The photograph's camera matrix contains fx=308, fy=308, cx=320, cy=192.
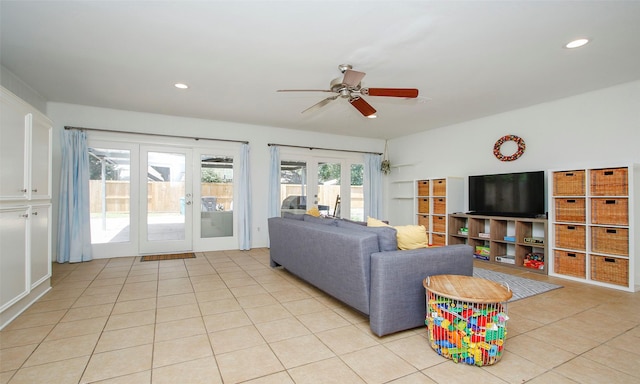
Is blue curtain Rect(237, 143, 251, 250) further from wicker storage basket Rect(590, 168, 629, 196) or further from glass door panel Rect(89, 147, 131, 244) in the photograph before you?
wicker storage basket Rect(590, 168, 629, 196)

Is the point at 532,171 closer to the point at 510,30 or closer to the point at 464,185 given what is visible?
the point at 464,185

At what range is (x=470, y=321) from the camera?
1925mm

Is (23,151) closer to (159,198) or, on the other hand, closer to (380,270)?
(159,198)

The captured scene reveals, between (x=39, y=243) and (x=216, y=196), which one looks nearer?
(x=39, y=243)

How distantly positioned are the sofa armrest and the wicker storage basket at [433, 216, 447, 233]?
3.33 meters

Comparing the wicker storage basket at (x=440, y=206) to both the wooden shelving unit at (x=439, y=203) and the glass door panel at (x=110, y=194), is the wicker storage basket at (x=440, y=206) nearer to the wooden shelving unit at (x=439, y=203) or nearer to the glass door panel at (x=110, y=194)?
the wooden shelving unit at (x=439, y=203)

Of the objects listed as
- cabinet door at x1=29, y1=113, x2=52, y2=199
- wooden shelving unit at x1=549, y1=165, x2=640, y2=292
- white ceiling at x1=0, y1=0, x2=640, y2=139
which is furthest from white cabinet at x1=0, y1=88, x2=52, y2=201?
wooden shelving unit at x1=549, y1=165, x2=640, y2=292

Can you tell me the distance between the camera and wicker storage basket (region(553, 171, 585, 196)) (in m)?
3.82

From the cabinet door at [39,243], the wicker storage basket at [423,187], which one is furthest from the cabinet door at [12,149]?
the wicker storage basket at [423,187]

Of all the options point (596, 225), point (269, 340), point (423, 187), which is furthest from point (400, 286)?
point (423, 187)

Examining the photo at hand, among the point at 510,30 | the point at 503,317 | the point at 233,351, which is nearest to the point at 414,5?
the point at 510,30

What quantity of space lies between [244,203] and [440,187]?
3.65 m

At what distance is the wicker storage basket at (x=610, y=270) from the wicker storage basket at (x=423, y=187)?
274 cm

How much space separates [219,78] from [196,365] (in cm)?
302
